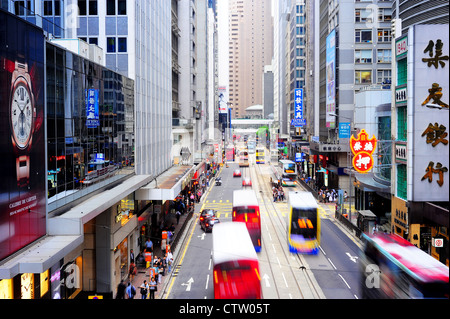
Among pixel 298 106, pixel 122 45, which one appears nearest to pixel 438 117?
pixel 122 45

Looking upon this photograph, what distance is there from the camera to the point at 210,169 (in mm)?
73562

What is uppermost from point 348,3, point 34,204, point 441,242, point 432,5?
point 348,3

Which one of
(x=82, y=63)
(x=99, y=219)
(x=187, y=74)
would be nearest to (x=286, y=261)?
(x=99, y=219)

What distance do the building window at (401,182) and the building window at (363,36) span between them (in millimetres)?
26923

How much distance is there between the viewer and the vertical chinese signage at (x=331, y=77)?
5106 centimetres

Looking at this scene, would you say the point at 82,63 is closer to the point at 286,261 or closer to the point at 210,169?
the point at 286,261

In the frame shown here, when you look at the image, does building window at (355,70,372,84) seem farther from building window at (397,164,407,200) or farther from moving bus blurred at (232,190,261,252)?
moving bus blurred at (232,190,261,252)

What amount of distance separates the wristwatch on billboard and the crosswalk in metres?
25.1

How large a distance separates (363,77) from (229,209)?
2237 centimetres

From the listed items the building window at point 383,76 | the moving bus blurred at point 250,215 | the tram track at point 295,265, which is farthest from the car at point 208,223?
the building window at point 383,76

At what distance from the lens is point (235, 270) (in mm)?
15242

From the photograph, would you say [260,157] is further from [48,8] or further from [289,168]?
[48,8]

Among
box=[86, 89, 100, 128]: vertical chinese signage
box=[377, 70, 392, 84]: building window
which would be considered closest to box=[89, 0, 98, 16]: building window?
box=[86, 89, 100, 128]: vertical chinese signage

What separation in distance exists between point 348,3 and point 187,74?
21.7 m
